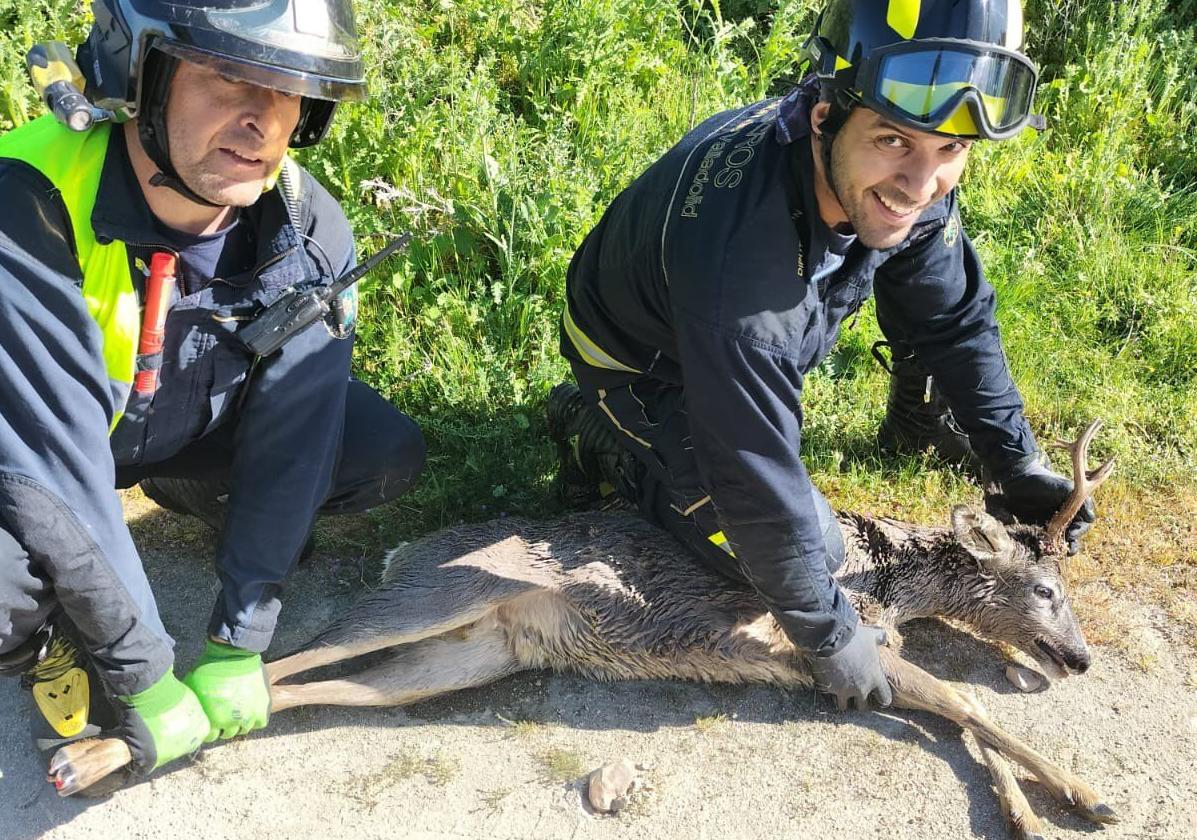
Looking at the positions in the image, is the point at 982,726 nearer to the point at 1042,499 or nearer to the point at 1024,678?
the point at 1024,678

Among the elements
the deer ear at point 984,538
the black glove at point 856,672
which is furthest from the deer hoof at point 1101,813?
the deer ear at point 984,538

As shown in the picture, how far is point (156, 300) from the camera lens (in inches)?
130

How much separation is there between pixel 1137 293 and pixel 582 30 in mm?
3436

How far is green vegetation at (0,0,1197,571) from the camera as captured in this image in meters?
5.24

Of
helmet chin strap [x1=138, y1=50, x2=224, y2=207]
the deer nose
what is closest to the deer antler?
the deer nose

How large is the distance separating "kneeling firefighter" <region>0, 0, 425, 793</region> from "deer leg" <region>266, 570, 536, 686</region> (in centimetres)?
32

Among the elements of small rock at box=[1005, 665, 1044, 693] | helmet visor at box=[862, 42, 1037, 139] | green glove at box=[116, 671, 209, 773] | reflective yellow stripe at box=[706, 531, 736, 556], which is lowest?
small rock at box=[1005, 665, 1044, 693]

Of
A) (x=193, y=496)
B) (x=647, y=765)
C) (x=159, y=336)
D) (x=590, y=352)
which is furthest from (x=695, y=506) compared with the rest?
(x=193, y=496)

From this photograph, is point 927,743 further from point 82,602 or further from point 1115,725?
point 82,602

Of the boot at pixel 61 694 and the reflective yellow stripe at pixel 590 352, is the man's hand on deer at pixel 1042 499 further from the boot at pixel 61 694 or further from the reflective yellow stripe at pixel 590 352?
the boot at pixel 61 694

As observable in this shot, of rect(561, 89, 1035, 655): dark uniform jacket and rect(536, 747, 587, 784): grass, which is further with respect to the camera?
rect(536, 747, 587, 784): grass

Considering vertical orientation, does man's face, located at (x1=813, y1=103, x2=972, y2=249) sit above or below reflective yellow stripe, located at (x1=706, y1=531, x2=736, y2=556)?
above

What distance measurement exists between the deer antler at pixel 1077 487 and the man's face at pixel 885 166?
1.50m

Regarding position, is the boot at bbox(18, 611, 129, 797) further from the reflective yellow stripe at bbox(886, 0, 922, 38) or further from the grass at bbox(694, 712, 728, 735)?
the reflective yellow stripe at bbox(886, 0, 922, 38)
